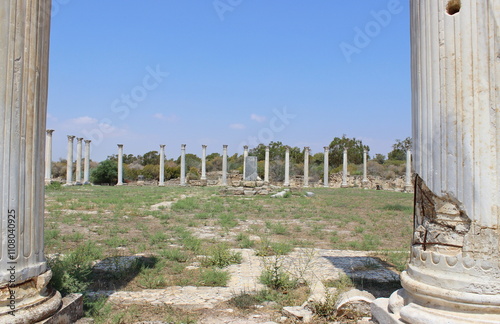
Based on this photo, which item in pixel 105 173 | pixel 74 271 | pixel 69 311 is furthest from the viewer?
pixel 105 173

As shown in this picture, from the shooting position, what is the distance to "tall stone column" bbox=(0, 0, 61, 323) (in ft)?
9.56

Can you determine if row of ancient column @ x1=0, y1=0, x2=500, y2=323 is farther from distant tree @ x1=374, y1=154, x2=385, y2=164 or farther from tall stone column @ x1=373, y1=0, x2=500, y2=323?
distant tree @ x1=374, y1=154, x2=385, y2=164

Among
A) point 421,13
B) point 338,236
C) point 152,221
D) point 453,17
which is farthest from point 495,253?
point 152,221

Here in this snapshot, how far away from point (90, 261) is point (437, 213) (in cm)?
510

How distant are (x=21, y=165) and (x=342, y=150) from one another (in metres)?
55.6

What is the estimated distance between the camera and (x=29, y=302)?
302cm

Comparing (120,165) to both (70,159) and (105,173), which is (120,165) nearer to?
(70,159)

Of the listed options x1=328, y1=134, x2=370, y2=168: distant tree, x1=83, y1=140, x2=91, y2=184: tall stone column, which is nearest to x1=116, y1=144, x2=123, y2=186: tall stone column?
x1=83, y1=140, x2=91, y2=184: tall stone column

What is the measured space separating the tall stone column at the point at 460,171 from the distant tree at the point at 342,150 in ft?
175

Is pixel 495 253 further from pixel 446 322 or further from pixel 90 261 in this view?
pixel 90 261

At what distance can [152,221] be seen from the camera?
37.8ft

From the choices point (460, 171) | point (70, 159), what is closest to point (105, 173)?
point (70, 159)

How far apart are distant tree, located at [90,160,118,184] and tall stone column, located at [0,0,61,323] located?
41881mm

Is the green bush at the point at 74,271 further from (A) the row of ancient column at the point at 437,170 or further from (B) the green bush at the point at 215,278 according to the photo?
(B) the green bush at the point at 215,278
